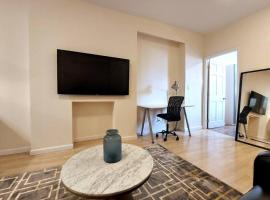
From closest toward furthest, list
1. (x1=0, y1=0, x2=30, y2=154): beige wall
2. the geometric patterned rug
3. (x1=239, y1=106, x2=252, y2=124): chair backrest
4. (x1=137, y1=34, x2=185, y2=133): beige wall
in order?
the geometric patterned rug < (x1=0, y1=0, x2=30, y2=154): beige wall < (x1=239, y1=106, x2=252, y2=124): chair backrest < (x1=137, y1=34, x2=185, y2=133): beige wall

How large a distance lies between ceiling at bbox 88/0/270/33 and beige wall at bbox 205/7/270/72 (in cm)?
17

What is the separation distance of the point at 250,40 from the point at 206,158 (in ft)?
9.05

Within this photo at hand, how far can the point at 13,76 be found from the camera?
252 centimetres

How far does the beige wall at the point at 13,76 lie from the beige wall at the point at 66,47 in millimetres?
216

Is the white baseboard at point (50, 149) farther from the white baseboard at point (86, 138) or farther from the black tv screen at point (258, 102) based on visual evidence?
the black tv screen at point (258, 102)

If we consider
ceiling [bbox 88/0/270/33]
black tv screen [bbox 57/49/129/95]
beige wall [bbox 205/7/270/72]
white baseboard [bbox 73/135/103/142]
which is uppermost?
ceiling [bbox 88/0/270/33]

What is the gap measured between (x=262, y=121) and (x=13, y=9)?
195 inches

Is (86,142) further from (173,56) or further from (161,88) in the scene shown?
(173,56)

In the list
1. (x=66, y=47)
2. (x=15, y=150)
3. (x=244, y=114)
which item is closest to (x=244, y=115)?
(x=244, y=114)

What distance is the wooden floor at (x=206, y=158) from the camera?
193cm

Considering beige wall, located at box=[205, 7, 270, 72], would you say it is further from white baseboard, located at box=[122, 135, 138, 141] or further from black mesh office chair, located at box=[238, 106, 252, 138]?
white baseboard, located at box=[122, 135, 138, 141]

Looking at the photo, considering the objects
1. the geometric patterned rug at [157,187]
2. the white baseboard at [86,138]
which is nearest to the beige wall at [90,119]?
the white baseboard at [86,138]

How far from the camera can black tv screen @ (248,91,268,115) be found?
9.71ft

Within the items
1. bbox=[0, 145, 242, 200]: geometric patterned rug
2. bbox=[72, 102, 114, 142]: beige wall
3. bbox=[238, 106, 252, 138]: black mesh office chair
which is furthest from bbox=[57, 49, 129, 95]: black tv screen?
bbox=[238, 106, 252, 138]: black mesh office chair
